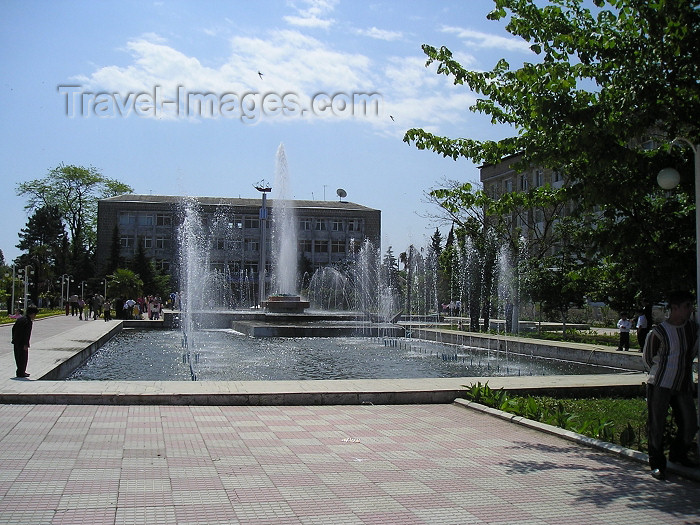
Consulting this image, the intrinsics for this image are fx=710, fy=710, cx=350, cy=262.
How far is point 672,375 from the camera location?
21.8 feet

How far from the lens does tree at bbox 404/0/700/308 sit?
7547 millimetres

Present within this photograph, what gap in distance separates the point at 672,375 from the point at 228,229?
77338 millimetres

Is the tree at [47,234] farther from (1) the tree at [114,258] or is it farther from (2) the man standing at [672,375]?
(2) the man standing at [672,375]

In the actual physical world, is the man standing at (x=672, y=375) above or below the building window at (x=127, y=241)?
below

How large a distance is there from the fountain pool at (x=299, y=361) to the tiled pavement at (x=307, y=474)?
6.25 meters

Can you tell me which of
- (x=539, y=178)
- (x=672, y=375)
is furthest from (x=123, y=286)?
(x=672, y=375)

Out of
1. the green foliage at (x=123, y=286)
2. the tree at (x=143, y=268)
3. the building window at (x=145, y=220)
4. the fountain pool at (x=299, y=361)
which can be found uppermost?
the building window at (x=145, y=220)

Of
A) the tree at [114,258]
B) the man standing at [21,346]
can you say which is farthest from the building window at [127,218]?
the man standing at [21,346]

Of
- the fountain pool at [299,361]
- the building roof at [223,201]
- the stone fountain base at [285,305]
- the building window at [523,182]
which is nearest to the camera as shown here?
the fountain pool at [299,361]

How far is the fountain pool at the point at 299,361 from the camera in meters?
15.8

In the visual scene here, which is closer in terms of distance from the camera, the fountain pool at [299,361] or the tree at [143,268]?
the fountain pool at [299,361]

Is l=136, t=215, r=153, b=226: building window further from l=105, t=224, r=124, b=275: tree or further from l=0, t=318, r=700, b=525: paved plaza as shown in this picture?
l=0, t=318, r=700, b=525: paved plaza

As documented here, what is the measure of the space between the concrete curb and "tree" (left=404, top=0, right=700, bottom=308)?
6.72ft

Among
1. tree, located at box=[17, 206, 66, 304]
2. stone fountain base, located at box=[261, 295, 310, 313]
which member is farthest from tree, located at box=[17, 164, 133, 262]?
stone fountain base, located at box=[261, 295, 310, 313]
